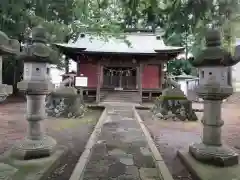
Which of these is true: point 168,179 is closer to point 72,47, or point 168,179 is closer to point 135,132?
point 135,132

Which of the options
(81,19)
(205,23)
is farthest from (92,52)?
(205,23)

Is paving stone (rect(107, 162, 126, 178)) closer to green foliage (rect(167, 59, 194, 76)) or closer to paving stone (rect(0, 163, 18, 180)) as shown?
paving stone (rect(0, 163, 18, 180))

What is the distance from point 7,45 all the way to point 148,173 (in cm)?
299

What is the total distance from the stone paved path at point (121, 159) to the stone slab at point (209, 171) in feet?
2.07

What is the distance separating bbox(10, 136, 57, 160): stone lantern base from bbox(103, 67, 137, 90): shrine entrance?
45.5 feet

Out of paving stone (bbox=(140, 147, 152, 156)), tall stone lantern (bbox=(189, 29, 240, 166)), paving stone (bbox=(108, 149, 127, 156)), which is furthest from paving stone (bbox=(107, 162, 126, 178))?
tall stone lantern (bbox=(189, 29, 240, 166))

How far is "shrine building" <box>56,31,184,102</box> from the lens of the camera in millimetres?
17312

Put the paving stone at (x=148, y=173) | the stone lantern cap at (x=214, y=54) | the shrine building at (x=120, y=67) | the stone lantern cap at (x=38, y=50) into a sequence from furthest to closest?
the shrine building at (x=120, y=67)
the stone lantern cap at (x=38, y=50)
the stone lantern cap at (x=214, y=54)
the paving stone at (x=148, y=173)

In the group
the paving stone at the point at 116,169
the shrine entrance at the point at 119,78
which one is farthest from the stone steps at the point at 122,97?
the paving stone at the point at 116,169

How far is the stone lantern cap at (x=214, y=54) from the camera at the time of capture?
4531 mm

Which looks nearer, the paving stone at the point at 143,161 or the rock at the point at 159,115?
the paving stone at the point at 143,161

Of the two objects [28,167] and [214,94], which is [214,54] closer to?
[214,94]

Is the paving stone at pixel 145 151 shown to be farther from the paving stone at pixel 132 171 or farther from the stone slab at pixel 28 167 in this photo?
the stone slab at pixel 28 167

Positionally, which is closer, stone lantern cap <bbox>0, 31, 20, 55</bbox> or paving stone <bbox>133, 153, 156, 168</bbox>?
stone lantern cap <bbox>0, 31, 20, 55</bbox>
